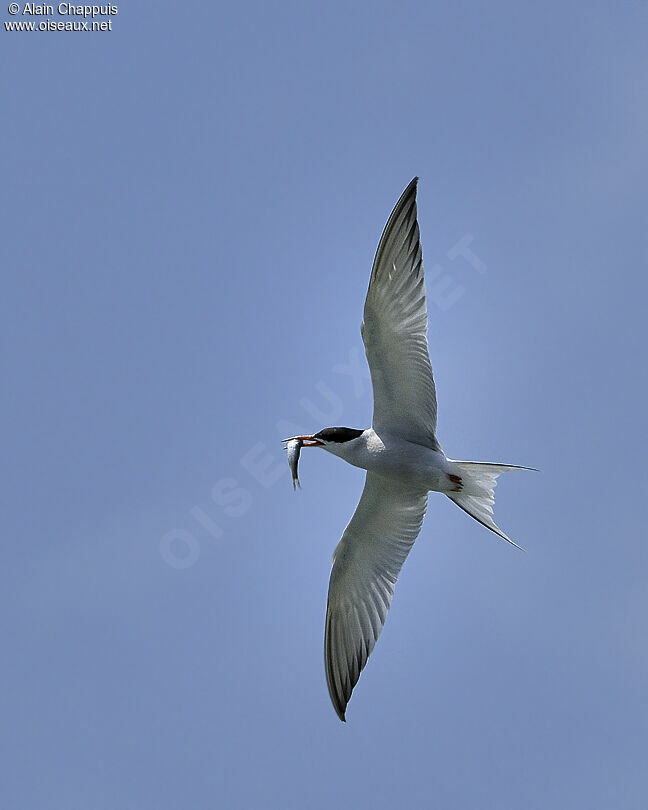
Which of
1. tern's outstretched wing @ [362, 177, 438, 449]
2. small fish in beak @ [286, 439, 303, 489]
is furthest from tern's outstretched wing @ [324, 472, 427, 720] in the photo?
tern's outstretched wing @ [362, 177, 438, 449]

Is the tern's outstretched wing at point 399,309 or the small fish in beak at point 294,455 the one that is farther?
the small fish in beak at point 294,455

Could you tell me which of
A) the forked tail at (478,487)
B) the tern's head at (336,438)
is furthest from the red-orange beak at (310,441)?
the forked tail at (478,487)

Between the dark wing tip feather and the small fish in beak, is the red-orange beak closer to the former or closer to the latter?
the small fish in beak

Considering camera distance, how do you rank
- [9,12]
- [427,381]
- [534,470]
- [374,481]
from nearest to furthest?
[534,470], [427,381], [374,481], [9,12]

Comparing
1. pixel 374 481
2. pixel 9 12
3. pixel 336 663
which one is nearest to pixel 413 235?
pixel 374 481

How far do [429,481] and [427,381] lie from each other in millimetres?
883

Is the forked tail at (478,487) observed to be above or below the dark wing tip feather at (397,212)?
below

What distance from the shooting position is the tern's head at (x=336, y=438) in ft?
33.1

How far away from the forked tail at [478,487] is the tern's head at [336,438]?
0.90 meters

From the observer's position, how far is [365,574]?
429 inches

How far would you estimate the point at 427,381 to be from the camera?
9.86 meters

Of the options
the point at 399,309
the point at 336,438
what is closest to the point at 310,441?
the point at 336,438

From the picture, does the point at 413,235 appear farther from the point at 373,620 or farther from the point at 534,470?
the point at 373,620

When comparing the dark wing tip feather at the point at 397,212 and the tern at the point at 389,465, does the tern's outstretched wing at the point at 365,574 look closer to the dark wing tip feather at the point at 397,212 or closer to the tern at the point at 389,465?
the tern at the point at 389,465
